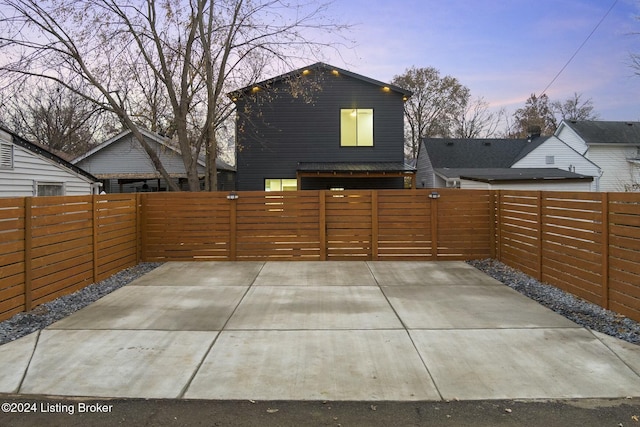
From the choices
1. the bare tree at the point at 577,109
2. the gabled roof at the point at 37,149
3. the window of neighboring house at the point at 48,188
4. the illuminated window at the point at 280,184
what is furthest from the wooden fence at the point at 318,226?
the bare tree at the point at 577,109

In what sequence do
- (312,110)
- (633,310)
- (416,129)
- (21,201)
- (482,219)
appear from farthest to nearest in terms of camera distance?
1. (416,129)
2. (312,110)
3. (482,219)
4. (21,201)
5. (633,310)

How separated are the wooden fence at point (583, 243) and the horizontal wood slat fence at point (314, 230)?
20 millimetres

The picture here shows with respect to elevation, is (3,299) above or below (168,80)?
below

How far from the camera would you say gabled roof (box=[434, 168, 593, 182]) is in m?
19.0

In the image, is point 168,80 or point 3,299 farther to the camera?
point 168,80

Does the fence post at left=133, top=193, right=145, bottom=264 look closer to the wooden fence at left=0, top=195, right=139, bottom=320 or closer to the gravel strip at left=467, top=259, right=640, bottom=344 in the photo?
the wooden fence at left=0, top=195, right=139, bottom=320

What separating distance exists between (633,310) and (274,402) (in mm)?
4217

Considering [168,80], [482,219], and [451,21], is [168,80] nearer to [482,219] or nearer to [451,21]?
[482,219]

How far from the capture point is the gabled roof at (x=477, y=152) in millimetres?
25766

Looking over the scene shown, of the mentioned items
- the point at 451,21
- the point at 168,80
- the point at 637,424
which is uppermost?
the point at 451,21

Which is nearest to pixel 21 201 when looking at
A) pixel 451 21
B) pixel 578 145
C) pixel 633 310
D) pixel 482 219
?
pixel 633 310

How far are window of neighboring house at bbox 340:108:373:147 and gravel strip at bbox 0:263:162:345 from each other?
11.4m

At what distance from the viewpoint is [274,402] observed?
3.13m

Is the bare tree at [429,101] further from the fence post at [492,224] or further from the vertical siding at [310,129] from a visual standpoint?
the fence post at [492,224]
